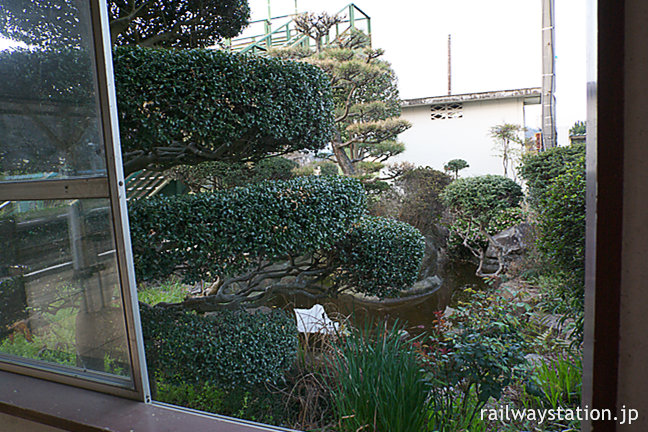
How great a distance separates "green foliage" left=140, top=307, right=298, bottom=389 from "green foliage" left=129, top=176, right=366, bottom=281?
9.3 inches

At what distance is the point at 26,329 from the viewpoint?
1468 millimetres

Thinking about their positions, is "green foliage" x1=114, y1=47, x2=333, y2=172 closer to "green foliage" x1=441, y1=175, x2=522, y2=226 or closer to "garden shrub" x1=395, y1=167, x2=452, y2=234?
"green foliage" x1=441, y1=175, x2=522, y2=226

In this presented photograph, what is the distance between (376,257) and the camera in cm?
267

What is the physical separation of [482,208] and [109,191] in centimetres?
499

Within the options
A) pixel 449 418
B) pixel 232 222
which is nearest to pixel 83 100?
pixel 232 222

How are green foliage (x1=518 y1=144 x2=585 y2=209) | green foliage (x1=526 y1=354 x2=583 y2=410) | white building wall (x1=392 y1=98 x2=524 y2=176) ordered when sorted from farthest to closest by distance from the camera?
white building wall (x1=392 y1=98 x2=524 y2=176), green foliage (x1=518 y1=144 x2=585 y2=209), green foliage (x1=526 y1=354 x2=583 y2=410)

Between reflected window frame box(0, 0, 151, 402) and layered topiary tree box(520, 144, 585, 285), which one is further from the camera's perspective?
layered topiary tree box(520, 144, 585, 285)

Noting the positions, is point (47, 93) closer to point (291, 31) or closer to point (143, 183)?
point (143, 183)

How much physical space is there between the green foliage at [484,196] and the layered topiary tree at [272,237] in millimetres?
2830

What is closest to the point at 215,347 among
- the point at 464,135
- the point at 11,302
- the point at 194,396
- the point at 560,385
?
the point at 194,396

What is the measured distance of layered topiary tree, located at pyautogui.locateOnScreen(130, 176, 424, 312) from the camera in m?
1.97

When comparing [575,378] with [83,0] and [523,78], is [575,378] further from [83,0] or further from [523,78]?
[523,78]

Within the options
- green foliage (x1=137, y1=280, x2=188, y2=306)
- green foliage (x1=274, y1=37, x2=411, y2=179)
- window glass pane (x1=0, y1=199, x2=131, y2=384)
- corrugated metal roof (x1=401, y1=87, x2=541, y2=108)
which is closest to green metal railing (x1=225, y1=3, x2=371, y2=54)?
green foliage (x1=274, y1=37, x2=411, y2=179)

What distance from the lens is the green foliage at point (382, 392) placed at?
1.63 meters
